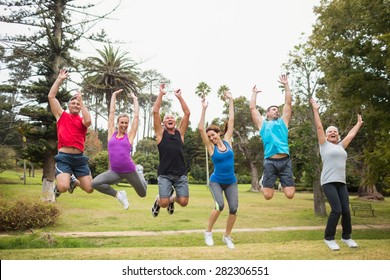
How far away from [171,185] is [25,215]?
42.3 ft

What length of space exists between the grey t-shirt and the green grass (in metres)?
1.37

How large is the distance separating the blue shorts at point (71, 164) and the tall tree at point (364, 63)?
11266mm

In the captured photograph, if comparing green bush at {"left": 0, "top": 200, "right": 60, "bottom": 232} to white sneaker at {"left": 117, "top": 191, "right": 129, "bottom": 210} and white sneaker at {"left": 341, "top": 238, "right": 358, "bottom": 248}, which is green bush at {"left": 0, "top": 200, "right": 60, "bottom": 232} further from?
white sneaker at {"left": 341, "top": 238, "right": 358, "bottom": 248}

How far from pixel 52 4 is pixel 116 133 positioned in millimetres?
11594

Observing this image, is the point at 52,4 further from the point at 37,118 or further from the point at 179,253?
Answer: the point at 179,253

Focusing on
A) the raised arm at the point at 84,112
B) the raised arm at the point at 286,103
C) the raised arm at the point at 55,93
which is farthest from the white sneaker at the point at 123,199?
the raised arm at the point at 286,103

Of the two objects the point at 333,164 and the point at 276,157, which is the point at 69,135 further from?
the point at 333,164

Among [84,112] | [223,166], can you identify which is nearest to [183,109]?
[223,166]

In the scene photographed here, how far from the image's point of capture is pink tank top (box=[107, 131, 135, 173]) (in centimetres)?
660

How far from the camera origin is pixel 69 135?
664 centimetres

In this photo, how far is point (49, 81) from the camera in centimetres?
1605

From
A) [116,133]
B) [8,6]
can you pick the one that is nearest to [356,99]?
[116,133]

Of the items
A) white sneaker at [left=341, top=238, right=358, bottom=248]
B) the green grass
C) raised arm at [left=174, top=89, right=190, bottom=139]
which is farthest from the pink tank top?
white sneaker at [left=341, top=238, right=358, bottom=248]

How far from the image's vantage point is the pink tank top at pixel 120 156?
260 inches
